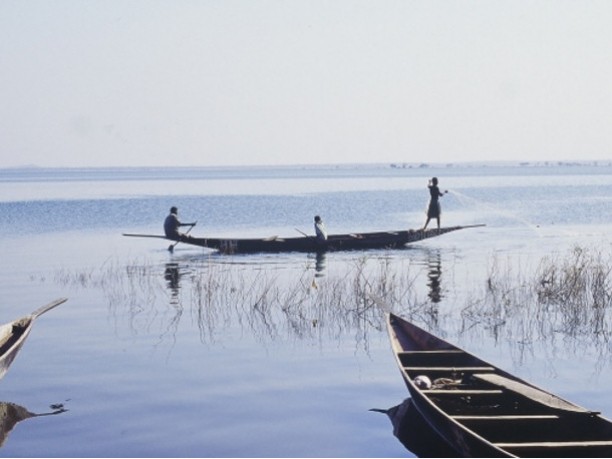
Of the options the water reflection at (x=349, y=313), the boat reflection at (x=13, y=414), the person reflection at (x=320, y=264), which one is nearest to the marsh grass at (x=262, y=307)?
the water reflection at (x=349, y=313)

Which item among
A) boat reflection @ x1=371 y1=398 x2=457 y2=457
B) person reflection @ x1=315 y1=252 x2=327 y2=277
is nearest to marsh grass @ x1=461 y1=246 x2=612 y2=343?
boat reflection @ x1=371 y1=398 x2=457 y2=457

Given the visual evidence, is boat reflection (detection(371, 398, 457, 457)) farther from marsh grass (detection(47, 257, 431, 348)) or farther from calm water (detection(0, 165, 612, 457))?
marsh grass (detection(47, 257, 431, 348))

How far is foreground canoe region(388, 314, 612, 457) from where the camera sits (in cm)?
692

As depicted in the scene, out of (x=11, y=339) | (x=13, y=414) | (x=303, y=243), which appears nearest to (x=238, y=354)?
(x=11, y=339)

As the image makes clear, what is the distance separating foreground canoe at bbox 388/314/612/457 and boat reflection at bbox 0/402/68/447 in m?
4.08

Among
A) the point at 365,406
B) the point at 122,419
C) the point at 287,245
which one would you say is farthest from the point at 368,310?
the point at 287,245

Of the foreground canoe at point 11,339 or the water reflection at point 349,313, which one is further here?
the water reflection at point 349,313

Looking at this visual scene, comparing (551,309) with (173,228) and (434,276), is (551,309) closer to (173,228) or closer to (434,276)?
(434,276)

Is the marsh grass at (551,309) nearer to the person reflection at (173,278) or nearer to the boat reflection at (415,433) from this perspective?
the boat reflection at (415,433)

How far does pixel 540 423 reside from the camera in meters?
7.88

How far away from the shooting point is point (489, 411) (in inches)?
344

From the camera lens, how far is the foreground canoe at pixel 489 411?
6922mm

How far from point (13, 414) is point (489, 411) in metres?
5.44

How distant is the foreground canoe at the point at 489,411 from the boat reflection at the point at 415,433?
367 mm
